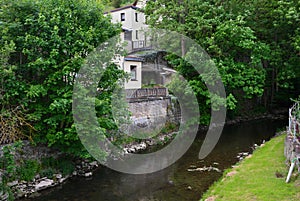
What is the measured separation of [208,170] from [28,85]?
30.0 ft

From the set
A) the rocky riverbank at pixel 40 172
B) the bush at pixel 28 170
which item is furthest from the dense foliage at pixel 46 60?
the bush at pixel 28 170

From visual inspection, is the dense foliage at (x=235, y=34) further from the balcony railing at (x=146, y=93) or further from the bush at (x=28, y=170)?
the bush at (x=28, y=170)

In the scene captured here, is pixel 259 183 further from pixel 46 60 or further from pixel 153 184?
pixel 46 60

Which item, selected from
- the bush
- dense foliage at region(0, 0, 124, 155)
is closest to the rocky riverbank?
the bush

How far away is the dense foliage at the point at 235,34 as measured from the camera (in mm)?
20469

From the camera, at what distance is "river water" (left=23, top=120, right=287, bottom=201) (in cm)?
1165

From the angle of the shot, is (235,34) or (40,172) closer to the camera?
(40,172)

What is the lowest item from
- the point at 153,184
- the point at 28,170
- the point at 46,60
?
the point at 153,184

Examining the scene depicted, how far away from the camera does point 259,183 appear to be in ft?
34.3

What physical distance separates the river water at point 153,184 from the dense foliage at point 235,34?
5.58 metres

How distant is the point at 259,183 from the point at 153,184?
15.0 feet

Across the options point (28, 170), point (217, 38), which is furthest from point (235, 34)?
point (28, 170)

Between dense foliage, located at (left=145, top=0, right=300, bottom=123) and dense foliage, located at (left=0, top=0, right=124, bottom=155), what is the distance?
932 cm

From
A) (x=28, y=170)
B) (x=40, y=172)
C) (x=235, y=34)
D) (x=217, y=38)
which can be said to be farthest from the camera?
(x=217, y=38)
